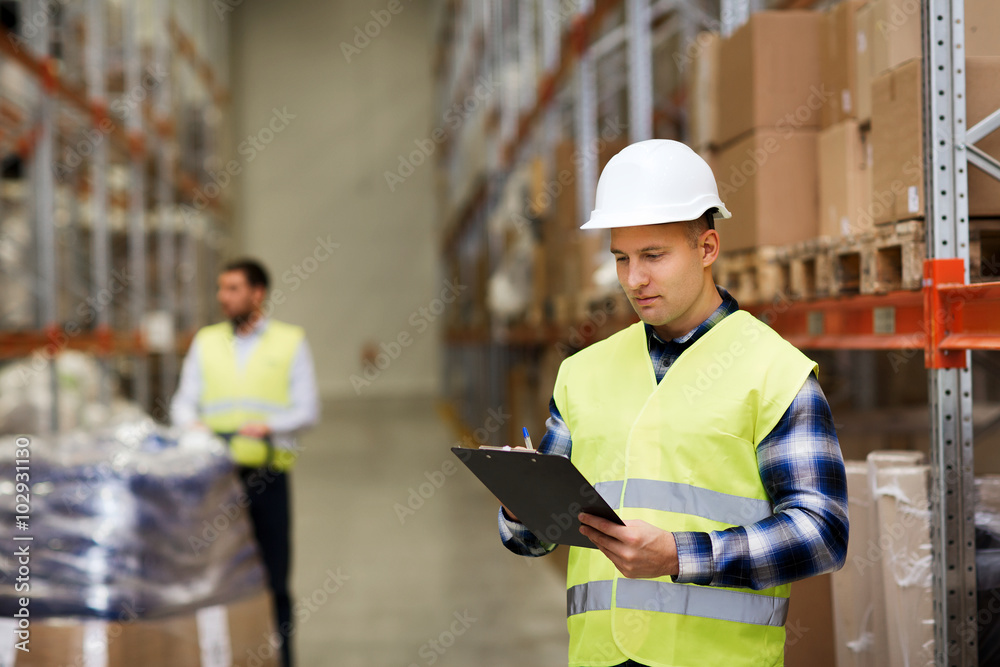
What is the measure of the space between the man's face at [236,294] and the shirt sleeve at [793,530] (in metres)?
3.64

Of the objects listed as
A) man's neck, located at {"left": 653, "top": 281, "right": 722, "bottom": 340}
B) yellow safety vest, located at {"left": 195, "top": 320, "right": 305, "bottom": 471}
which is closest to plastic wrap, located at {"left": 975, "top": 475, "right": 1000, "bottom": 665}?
man's neck, located at {"left": 653, "top": 281, "right": 722, "bottom": 340}

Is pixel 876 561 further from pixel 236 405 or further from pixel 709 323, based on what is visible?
pixel 236 405

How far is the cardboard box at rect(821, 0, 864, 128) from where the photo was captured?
11.4 feet

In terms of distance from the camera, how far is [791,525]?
1.65 metres

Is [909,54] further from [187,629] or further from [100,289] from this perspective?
[100,289]

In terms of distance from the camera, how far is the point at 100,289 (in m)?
9.95

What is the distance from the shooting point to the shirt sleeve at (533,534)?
1.99 metres

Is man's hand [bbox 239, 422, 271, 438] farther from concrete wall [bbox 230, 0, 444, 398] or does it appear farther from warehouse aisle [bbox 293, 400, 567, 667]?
concrete wall [bbox 230, 0, 444, 398]

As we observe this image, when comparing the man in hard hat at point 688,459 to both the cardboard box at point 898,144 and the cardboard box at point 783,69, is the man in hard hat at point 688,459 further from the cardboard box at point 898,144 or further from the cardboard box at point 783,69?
the cardboard box at point 783,69

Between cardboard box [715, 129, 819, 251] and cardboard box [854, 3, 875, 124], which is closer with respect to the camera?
cardboard box [854, 3, 875, 124]

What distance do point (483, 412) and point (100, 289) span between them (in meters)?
5.78

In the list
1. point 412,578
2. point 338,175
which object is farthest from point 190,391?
point 338,175

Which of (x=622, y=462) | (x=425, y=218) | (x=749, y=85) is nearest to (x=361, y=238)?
(x=425, y=218)

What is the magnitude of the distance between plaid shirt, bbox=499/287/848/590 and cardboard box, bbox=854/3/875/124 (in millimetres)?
1959
